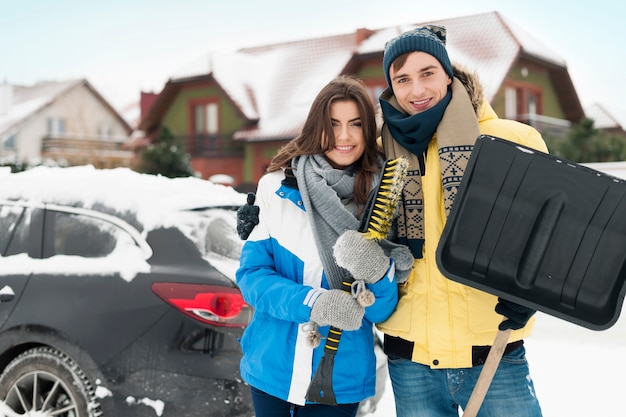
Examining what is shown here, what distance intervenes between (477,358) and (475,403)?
0.15m

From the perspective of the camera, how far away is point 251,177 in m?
23.9

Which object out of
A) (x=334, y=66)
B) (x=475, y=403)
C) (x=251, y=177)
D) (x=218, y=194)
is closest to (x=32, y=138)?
(x=251, y=177)

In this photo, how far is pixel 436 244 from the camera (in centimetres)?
223

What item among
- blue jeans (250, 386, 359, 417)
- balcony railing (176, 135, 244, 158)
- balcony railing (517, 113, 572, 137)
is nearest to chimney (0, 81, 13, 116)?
balcony railing (176, 135, 244, 158)

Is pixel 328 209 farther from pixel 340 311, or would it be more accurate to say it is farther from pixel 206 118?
pixel 206 118

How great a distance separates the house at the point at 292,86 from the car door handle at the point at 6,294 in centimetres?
1703

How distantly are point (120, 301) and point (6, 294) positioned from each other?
0.74 m

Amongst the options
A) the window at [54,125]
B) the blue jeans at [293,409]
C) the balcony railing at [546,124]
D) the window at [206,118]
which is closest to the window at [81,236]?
the blue jeans at [293,409]

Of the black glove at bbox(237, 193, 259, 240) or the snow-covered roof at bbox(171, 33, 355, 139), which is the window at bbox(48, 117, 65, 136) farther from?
the black glove at bbox(237, 193, 259, 240)

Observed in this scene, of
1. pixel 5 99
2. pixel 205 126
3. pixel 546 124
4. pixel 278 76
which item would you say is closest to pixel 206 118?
pixel 205 126

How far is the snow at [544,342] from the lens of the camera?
3.66 meters

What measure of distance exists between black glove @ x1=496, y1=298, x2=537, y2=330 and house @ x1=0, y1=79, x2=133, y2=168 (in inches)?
1190

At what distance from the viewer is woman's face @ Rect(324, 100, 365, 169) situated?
7.98ft

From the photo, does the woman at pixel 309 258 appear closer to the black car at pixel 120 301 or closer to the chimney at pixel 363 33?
the black car at pixel 120 301
